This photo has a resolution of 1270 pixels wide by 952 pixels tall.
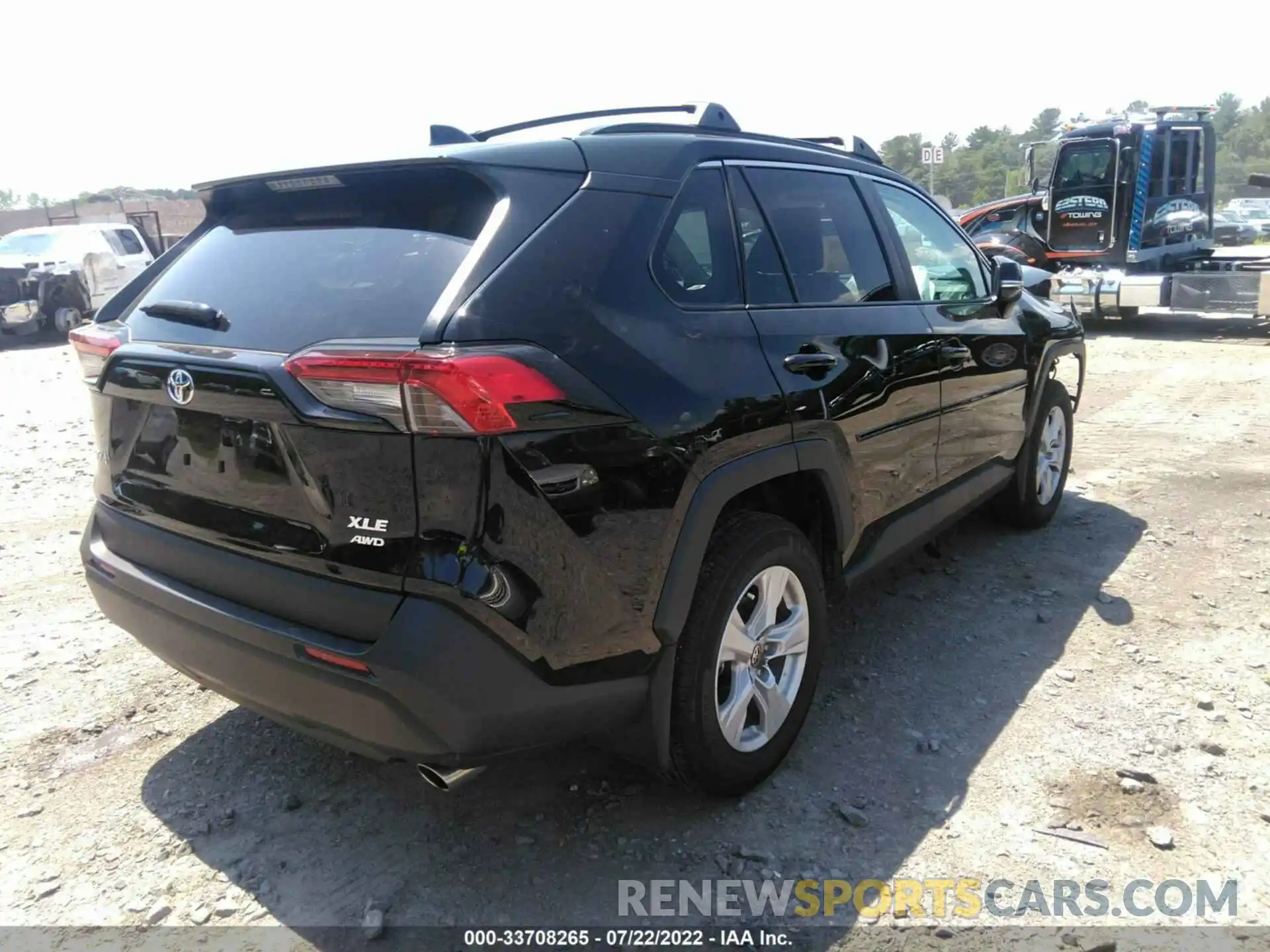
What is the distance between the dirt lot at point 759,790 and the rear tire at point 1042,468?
51 cm

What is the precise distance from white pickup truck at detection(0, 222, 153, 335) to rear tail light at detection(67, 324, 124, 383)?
571 inches

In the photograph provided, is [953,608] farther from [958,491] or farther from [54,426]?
[54,426]

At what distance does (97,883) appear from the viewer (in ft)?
8.38

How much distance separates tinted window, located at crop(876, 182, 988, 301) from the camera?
3.84 meters

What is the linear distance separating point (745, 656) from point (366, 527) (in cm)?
121

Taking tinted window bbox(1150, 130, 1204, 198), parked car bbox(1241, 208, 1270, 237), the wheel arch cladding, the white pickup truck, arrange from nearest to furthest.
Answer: the wheel arch cladding, tinted window bbox(1150, 130, 1204, 198), the white pickup truck, parked car bbox(1241, 208, 1270, 237)

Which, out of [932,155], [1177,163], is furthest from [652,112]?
[932,155]

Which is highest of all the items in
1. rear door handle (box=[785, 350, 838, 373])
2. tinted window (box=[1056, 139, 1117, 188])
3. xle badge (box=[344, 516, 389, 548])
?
tinted window (box=[1056, 139, 1117, 188])

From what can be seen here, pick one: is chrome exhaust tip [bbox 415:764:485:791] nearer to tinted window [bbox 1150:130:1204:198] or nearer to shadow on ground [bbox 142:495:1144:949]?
shadow on ground [bbox 142:495:1144:949]

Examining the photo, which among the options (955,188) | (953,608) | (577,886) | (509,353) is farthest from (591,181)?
(955,188)

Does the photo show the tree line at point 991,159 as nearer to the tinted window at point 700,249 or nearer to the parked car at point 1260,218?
the parked car at point 1260,218

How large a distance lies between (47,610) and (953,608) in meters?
4.05

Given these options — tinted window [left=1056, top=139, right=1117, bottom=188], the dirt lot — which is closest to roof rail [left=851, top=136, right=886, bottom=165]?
the dirt lot

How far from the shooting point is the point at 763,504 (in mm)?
3027
